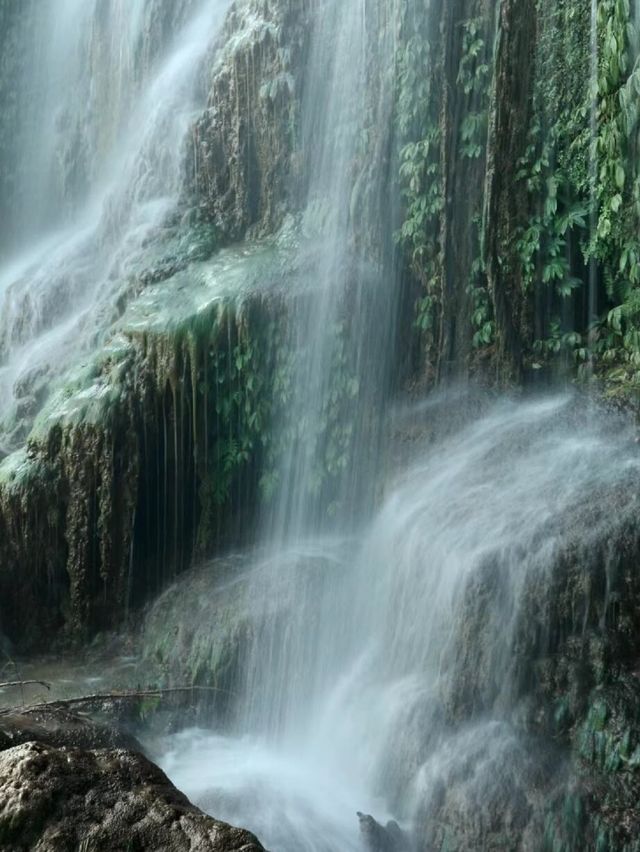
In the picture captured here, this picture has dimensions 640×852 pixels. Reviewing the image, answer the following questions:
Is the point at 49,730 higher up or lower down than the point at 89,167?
lower down

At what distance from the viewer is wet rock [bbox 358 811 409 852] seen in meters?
5.96

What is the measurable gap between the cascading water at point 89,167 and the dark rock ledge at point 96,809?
8.10 metres

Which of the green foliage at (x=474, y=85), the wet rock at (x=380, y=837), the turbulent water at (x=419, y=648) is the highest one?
the green foliage at (x=474, y=85)

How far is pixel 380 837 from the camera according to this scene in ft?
19.6

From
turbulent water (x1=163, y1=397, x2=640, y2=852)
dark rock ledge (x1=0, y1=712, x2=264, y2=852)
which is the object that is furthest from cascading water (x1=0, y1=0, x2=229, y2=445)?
dark rock ledge (x1=0, y1=712, x2=264, y2=852)

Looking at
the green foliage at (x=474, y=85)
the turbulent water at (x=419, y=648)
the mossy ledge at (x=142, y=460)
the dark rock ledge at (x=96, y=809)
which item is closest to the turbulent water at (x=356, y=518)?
the turbulent water at (x=419, y=648)

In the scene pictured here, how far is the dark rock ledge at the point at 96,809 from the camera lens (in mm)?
2873

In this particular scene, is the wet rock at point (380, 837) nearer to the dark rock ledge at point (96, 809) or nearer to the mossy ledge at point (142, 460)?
the dark rock ledge at point (96, 809)

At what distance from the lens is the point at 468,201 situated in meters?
9.20

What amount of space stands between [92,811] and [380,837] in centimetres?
341

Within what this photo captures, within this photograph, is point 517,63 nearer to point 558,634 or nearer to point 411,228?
point 411,228

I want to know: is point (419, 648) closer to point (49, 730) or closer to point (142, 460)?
point (49, 730)

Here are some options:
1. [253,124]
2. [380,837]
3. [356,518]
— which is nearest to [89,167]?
[253,124]

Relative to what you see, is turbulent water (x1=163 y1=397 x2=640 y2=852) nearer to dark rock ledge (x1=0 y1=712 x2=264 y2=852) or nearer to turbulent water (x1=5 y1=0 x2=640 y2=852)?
turbulent water (x1=5 y1=0 x2=640 y2=852)
